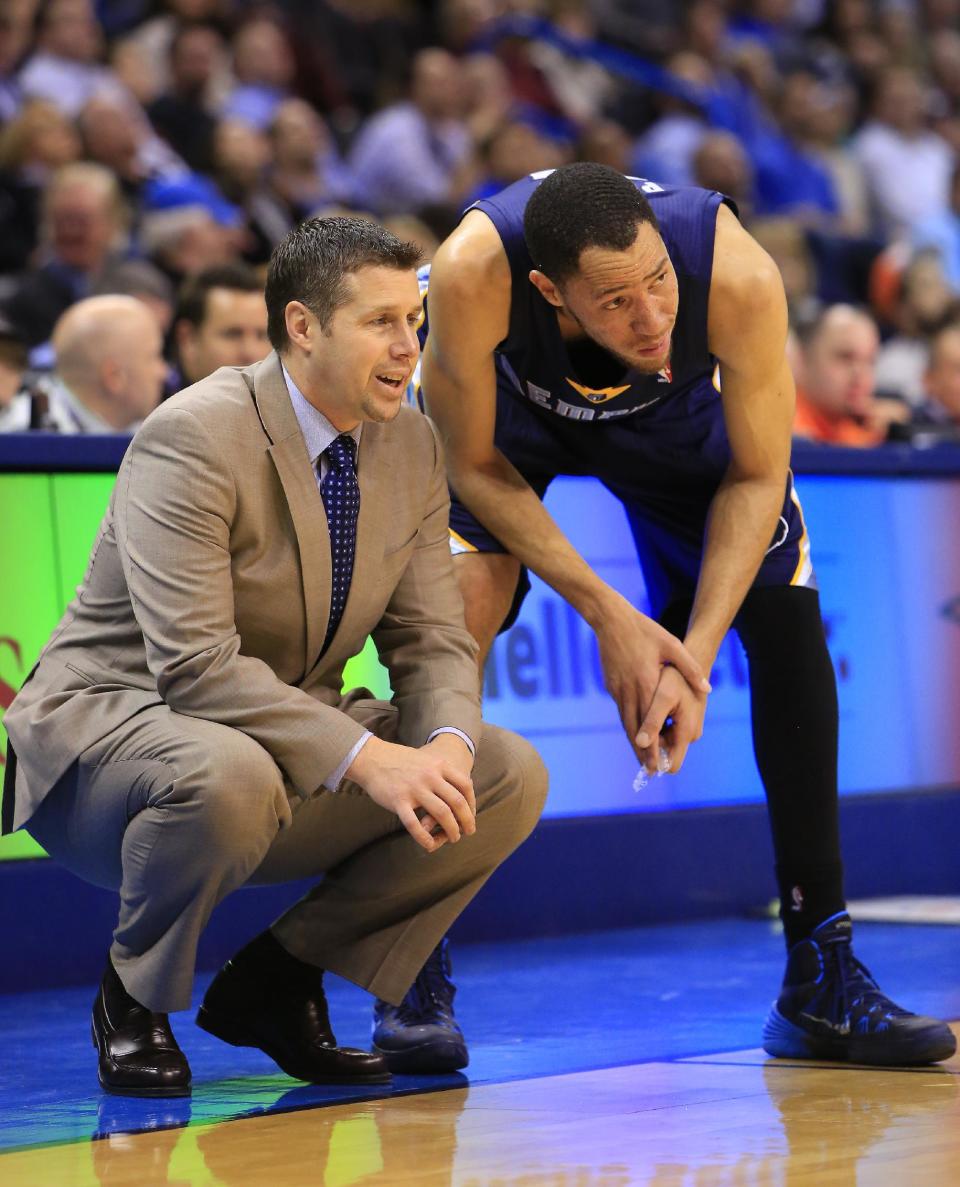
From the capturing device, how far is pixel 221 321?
597cm

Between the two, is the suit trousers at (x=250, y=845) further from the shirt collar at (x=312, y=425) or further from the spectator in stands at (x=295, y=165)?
the spectator in stands at (x=295, y=165)

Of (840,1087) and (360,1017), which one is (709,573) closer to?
(840,1087)

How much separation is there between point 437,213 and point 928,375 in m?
2.16

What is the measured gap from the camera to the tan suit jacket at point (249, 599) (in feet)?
9.69

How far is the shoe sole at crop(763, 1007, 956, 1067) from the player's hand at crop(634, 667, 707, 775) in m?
0.49

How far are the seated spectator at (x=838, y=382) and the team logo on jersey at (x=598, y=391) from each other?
368cm

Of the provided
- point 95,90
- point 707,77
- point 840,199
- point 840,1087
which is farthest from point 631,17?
point 840,1087

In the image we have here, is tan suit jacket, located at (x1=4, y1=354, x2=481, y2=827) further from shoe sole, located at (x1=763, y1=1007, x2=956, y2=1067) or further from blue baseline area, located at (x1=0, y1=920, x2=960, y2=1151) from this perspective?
shoe sole, located at (x1=763, y1=1007, x2=956, y2=1067)

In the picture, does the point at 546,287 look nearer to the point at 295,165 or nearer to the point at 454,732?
the point at 454,732

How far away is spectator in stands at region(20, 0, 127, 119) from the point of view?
880 centimetres

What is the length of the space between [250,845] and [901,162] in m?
9.85

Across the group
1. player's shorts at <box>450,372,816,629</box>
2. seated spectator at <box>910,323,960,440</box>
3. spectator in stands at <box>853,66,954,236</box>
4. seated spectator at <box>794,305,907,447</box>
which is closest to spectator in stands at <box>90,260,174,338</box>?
seated spectator at <box>794,305,907,447</box>

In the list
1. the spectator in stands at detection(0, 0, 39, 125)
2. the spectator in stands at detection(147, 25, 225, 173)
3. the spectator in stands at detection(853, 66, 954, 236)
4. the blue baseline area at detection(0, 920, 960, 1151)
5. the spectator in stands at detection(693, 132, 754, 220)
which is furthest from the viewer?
the spectator in stands at detection(853, 66, 954, 236)

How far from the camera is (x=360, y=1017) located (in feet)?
12.8
